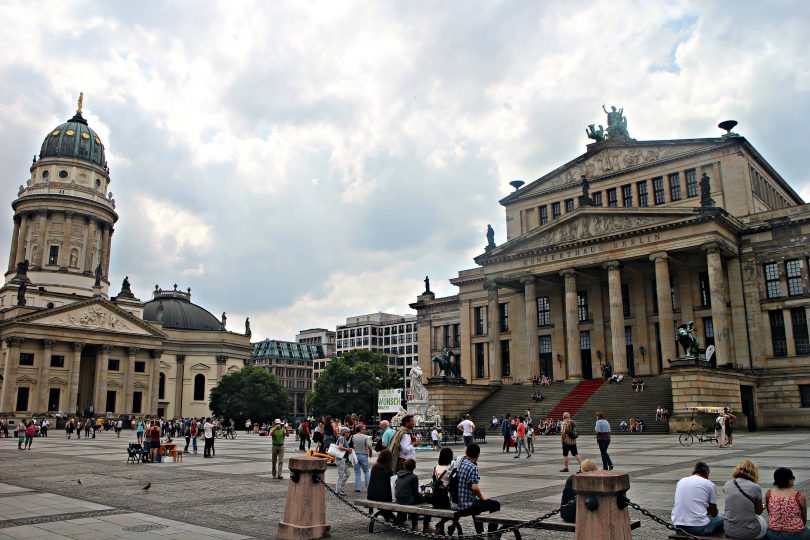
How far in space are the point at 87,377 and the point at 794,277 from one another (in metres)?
81.6

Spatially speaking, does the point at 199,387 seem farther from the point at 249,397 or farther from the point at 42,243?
the point at 42,243

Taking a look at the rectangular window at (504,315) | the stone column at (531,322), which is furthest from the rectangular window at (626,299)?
the rectangular window at (504,315)

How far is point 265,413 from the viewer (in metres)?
90.9

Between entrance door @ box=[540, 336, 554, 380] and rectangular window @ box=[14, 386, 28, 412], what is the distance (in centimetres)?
6066

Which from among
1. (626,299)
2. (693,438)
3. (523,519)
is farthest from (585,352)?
(523,519)

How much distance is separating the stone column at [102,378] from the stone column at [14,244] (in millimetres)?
19901

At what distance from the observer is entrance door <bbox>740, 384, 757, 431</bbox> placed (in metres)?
49.2

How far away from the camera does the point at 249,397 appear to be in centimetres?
8988

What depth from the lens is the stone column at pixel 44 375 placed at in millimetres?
78562

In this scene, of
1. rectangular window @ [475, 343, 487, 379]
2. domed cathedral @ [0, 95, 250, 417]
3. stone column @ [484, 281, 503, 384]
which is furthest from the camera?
domed cathedral @ [0, 95, 250, 417]

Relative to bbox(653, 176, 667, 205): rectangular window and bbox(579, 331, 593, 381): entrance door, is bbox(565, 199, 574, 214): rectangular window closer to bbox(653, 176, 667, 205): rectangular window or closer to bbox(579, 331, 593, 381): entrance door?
bbox(653, 176, 667, 205): rectangular window

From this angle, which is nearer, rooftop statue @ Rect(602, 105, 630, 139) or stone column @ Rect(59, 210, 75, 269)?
rooftop statue @ Rect(602, 105, 630, 139)

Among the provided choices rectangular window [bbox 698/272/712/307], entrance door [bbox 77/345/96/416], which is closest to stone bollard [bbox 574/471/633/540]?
rectangular window [bbox 698/272/712/307]

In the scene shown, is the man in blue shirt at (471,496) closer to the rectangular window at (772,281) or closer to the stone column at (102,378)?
the rectangular window at (772,281)
